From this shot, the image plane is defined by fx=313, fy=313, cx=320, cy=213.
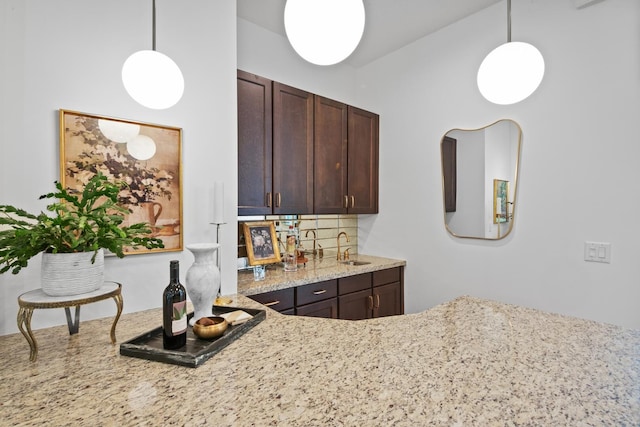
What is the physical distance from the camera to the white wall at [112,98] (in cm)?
130

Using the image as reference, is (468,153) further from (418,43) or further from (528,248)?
(418,43)

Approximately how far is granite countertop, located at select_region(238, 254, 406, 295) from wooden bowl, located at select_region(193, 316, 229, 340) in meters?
0.80

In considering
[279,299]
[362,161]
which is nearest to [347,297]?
[279,299]

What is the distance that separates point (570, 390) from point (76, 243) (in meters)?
1.56

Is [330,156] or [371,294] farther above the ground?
[330,156]

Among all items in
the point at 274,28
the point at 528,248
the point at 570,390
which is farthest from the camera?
the point at 274,28

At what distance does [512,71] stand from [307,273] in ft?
6.02

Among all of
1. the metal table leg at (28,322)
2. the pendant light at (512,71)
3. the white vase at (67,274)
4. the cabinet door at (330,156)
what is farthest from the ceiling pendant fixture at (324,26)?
the cabinet door at (330,156)

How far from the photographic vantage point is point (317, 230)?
10.6ft

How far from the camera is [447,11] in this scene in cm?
256

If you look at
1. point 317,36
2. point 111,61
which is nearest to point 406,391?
point 317,36

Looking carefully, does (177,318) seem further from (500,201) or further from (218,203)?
(500,201)

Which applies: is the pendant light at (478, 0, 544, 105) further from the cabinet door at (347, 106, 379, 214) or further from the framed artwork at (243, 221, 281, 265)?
the framed artwork at (243, 221, 281, 265)

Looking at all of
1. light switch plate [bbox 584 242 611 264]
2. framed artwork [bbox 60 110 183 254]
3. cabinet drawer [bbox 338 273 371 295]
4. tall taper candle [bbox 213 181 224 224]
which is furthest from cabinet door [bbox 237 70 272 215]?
light switch plate [bbox 584 242 611 264]
